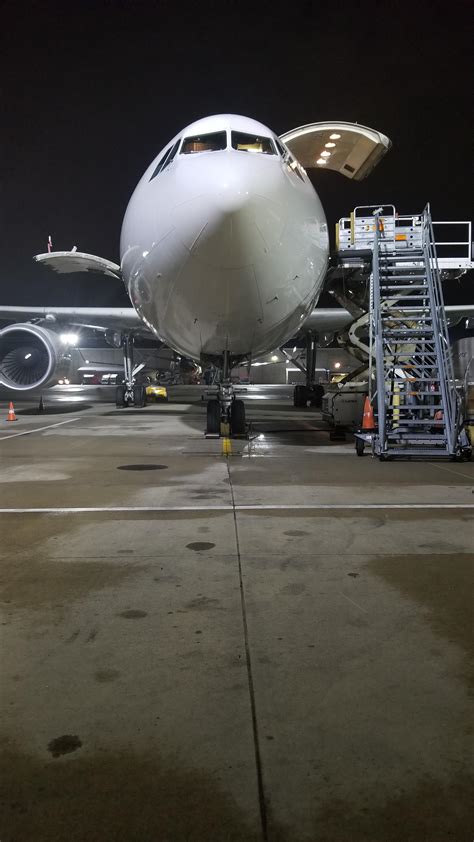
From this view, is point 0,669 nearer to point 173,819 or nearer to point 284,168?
point 173,819

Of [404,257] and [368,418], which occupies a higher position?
[404,257]

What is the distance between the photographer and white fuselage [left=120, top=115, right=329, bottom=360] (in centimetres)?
736

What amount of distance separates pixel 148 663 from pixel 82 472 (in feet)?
18.5

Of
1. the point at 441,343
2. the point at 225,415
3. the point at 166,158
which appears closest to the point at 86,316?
the point at 225,415

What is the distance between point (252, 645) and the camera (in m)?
2.91

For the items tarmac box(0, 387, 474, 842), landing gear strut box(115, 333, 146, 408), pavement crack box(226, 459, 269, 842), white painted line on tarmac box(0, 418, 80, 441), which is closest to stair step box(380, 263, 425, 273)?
tarmac box(0, 387, 474, 842)

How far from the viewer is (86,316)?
18.3m

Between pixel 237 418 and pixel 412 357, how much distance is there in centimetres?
368

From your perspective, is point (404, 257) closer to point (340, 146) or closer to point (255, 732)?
point (340, 146)

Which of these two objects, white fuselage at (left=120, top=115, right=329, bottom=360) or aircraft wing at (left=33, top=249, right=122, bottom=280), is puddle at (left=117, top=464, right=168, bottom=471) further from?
aircraft wing at (left=33, top=249, right=122, bottom=280)

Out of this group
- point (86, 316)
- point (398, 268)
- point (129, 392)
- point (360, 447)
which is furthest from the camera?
point (129, 392)

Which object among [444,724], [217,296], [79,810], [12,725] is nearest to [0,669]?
[12,725]

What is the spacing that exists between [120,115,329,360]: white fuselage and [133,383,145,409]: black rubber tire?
12697 mm

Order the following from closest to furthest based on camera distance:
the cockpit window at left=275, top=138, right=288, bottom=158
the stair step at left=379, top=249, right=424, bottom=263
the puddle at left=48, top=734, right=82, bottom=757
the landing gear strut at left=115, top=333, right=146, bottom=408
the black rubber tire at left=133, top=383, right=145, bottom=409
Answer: the puddle at left=48, top=734, right=82, bottom=757 < the cockpit window at left=275, top=138, right=288, bottom=158 < the stair step at left=379, top=249, right=424, bottom=263 < the landing gear strut at left=115, top=333, right=146, bottom=408 < the black rubber tire at left=133, top=383, right=145, bottom=409
